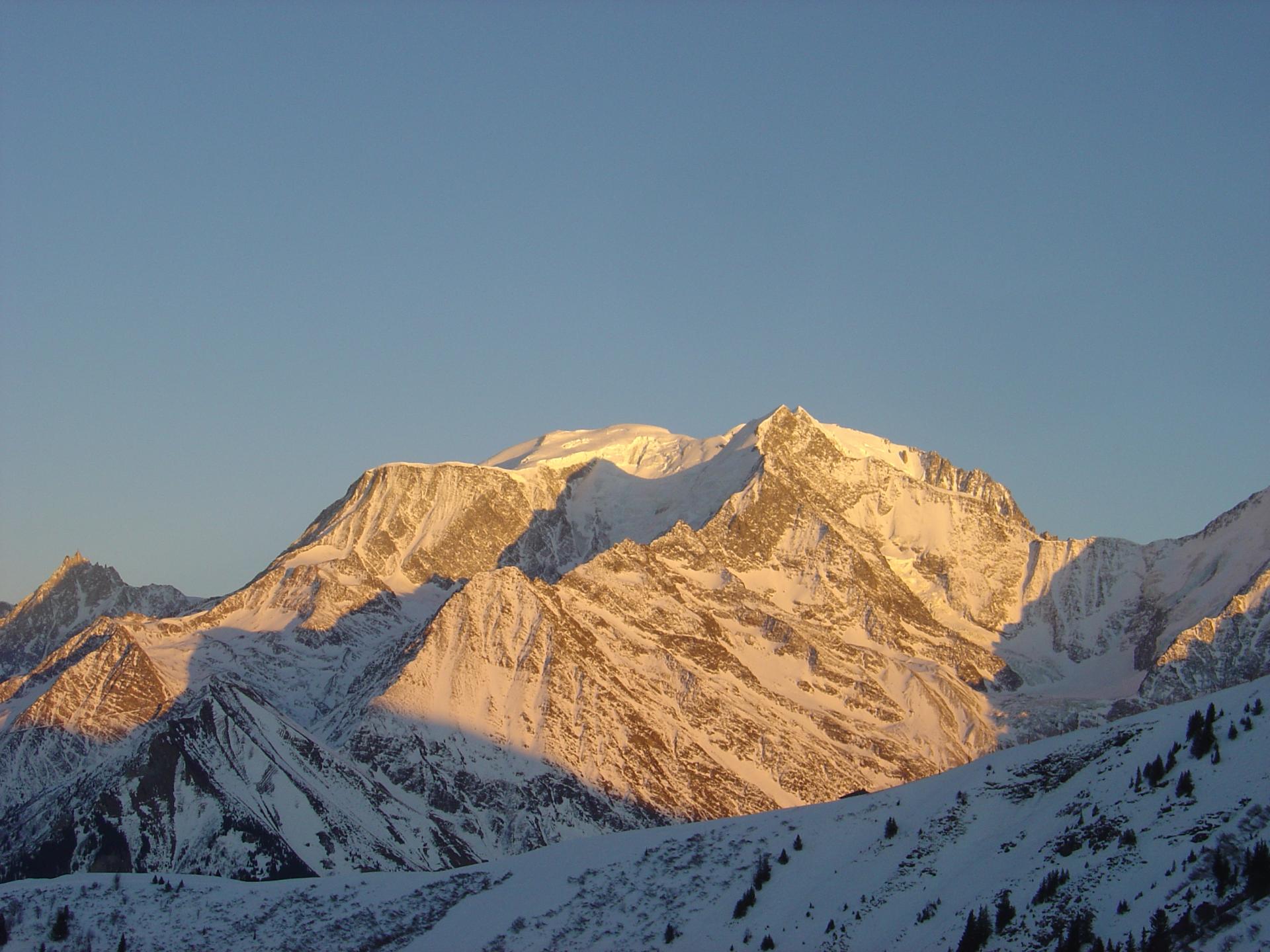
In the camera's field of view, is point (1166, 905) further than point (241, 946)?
No

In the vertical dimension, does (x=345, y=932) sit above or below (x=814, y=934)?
above

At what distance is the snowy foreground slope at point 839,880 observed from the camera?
Result: 97.1 metres

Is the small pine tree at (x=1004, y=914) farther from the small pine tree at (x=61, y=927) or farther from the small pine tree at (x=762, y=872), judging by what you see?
the small pine tree at (x=61, y=927)

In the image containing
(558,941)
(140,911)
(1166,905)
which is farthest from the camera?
(140,911)

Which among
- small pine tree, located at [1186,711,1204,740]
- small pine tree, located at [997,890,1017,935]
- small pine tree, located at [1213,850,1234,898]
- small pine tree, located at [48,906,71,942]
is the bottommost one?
small pine tree, located at [1213,850,1234,898]

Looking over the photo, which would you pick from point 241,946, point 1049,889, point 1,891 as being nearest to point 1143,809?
point 1049,889

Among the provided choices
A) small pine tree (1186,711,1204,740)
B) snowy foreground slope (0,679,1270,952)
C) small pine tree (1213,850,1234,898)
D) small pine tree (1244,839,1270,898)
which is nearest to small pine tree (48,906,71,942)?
snowy foreground slope (0,679,1270,952)

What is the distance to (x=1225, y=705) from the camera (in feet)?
382

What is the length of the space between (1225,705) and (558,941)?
4416 cm

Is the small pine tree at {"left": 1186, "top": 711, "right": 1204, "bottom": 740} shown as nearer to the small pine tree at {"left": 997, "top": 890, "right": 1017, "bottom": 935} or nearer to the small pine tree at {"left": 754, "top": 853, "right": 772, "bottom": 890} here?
the small pine tree at {"left": 997, "top": 890, "right": 1017, "bottom": 935}

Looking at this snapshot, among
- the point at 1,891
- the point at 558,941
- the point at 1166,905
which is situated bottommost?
the point at 1166,905

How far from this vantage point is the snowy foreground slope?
97125mm

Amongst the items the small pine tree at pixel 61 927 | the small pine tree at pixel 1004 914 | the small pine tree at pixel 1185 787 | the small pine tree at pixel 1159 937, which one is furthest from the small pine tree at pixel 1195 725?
the small pine tree at pixel 61 927

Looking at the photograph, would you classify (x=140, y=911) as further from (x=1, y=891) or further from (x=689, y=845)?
(x=689, y=845)
